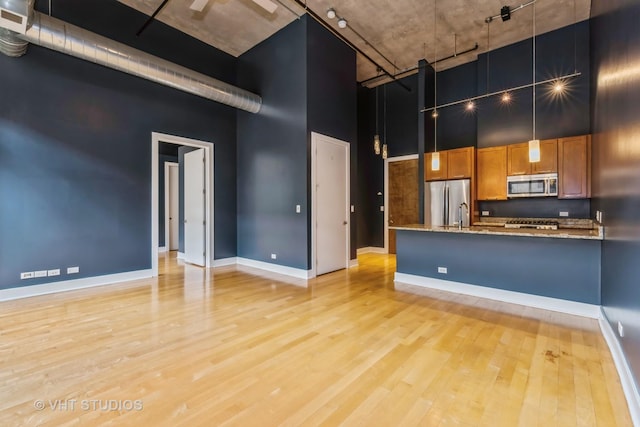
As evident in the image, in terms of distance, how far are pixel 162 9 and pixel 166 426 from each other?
18.6 ft

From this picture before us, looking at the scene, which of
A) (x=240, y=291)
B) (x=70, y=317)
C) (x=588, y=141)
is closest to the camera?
(x=70, y=317)

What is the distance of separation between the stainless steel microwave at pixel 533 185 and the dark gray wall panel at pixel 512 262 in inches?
85.8

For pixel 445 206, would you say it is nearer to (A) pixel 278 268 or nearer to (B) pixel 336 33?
(A) pixel 278 268

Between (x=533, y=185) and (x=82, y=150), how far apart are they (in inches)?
292

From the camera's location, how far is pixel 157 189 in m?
5.05

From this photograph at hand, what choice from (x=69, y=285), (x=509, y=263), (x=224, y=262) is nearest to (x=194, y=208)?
(x=224, y=262)

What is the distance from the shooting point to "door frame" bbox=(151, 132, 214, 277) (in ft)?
16.3

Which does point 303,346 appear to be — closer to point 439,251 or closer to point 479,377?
point 479,377

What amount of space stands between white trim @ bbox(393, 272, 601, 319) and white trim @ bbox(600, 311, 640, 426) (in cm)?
41

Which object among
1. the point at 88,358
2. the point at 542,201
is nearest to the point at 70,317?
the point at 88,358

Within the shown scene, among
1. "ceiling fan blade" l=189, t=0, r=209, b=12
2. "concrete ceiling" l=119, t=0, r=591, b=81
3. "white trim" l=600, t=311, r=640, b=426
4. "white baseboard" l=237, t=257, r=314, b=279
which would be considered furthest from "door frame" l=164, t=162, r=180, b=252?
"white trim" l=600, t=311, r=640, b=426

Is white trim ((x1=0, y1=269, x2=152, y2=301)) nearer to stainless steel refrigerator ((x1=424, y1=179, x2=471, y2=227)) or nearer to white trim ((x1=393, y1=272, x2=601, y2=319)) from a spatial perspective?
white trim ((x1=393, y1=272, x2=601, y2=319))

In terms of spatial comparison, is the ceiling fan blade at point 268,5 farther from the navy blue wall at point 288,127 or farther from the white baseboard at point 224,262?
the white baseboard at point 224,262

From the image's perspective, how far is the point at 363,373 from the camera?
2.09m
